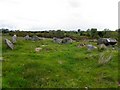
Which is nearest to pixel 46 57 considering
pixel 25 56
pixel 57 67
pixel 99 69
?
pixel 25 56

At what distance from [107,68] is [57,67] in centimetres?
447

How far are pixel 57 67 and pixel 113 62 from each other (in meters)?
5.86

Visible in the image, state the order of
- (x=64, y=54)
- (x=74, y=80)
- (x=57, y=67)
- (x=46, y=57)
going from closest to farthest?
(x=74, y=80), (x=57, y=67), (x=46, y=57), (x=64, y=54)

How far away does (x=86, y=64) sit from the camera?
2673cm

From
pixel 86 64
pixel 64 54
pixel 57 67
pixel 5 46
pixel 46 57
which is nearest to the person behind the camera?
pixel 57 67

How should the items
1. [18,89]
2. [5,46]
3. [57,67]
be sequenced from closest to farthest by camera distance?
[18,89]
[57,67]
[5,46]

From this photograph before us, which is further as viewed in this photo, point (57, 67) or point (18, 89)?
point (57, 67)

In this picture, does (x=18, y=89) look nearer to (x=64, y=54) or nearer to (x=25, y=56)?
(x=25, y=56)

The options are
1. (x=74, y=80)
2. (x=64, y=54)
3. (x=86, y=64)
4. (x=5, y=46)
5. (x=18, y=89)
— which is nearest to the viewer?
(x=18, y=89)

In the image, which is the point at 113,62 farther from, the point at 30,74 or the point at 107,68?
the point at 30,74

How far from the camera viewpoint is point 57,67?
24.6 meters

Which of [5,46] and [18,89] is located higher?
[5,46]

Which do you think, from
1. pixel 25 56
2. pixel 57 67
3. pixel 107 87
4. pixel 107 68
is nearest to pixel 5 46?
pixel 25 56

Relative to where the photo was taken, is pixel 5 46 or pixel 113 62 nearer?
pixel 113 62
